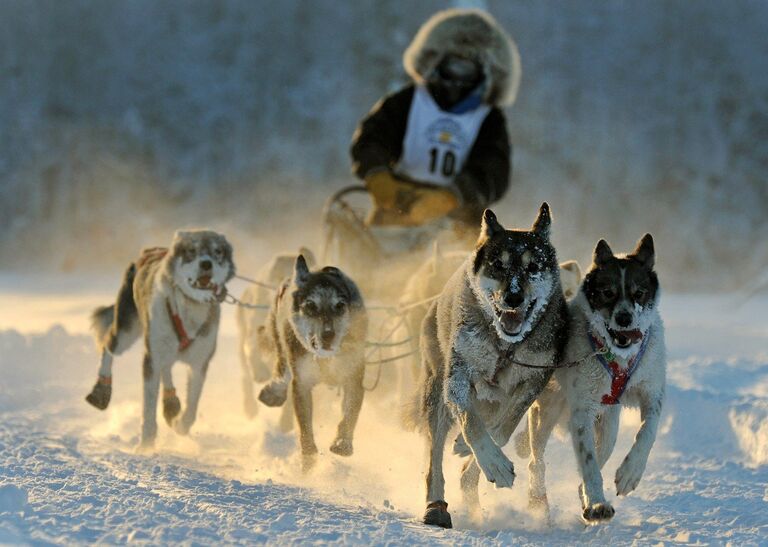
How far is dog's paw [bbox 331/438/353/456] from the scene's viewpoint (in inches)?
188

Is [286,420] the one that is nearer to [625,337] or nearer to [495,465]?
[495,465]

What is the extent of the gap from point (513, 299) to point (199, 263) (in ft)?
8.13

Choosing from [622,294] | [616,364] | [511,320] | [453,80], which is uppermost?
[453,80]

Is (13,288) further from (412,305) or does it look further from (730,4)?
(730,4)

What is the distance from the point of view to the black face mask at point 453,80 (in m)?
6.75

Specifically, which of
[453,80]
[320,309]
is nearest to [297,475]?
[320,309]

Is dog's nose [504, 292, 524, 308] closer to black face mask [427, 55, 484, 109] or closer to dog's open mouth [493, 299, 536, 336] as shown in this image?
dog's open mouth [493, 299, 536, 336]

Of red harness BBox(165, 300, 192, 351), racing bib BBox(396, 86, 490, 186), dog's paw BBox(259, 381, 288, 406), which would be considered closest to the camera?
dog's paw BBox(259, 381, 288, 406)

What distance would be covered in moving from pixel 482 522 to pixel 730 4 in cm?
2409

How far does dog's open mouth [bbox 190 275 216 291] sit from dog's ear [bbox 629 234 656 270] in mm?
2647

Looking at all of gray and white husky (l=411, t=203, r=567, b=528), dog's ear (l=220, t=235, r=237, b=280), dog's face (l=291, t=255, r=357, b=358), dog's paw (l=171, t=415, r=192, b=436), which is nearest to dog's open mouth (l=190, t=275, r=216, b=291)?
dog's ear (l=220, t=235, r=237, b=280)

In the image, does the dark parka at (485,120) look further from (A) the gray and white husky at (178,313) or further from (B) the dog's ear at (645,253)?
(B) the dog's ear at (645,253)

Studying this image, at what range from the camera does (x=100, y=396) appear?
5.91 m

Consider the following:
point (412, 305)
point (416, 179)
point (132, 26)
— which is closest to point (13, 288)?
point (132, 26)
